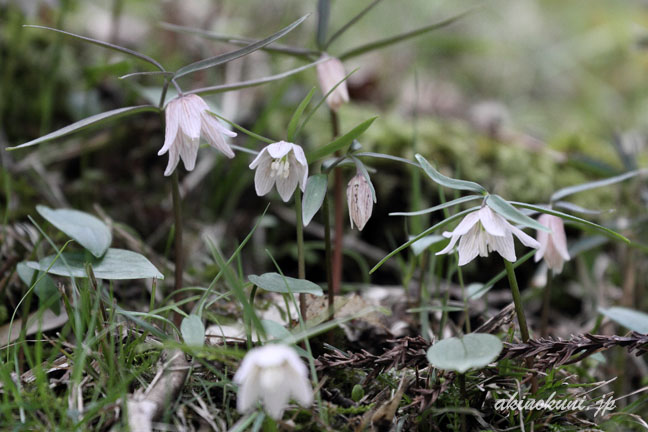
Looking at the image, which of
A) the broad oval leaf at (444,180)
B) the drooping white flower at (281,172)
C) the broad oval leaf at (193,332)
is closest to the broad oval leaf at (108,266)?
the broad oval leaf at (193,332)

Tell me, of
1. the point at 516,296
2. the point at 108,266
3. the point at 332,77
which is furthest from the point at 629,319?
the point at 108,266

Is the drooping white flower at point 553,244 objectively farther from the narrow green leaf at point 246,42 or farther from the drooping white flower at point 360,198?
the narrow green leaf at point 246,42

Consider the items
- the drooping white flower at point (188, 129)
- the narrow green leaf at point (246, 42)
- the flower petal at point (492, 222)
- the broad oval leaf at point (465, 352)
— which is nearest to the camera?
the broad oval leaf at point (465, 352)

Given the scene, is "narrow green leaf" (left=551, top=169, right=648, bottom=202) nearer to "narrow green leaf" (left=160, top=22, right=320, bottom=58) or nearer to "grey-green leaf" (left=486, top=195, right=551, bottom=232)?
"grey-green leaf" (left=486, top=195, right=551, bottom=232)

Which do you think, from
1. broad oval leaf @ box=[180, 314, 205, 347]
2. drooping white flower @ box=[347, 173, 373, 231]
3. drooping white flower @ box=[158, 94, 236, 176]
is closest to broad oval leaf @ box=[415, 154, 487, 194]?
drooping white flower @ box=[347, 173, 373, 231]

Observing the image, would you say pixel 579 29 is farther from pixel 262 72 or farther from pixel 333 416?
pixel 333 416

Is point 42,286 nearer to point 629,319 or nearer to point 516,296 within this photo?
point 516,296
